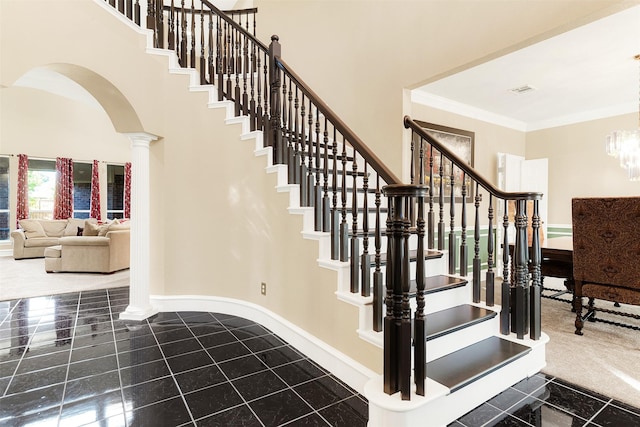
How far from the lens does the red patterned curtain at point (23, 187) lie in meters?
8.27

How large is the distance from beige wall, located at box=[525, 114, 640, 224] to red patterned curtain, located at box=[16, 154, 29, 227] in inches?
448

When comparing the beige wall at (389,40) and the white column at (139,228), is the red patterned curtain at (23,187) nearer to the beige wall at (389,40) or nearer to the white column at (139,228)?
the white column at (139,228)

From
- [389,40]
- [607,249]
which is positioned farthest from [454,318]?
[389,40]

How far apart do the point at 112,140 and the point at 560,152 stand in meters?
11.0

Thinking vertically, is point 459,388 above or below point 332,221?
below

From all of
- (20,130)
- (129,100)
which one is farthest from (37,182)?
(129,100)

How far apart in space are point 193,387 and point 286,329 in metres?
0.90

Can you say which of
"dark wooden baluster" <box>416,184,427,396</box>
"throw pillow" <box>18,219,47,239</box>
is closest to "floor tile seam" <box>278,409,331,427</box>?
"dark wooden baluster" <box>416,184,427,396</box>

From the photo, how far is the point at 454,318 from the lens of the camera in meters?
2.25

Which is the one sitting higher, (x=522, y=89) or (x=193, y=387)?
(x=522, y=89)

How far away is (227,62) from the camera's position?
379cm

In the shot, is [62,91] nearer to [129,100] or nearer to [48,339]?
[129,100]

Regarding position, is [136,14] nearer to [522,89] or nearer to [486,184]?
[486,184]

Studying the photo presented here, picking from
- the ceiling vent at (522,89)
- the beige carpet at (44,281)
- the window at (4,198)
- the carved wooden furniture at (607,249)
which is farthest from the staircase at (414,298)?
the window at (4,198)
